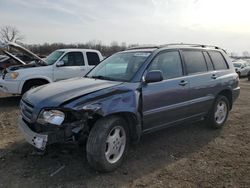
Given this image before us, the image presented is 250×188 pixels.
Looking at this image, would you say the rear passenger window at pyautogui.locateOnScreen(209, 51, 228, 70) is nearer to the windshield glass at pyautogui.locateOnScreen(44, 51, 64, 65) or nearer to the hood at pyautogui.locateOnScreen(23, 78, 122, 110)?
the hood at pyautogui.locateOnScreen(23, 78, 122, 110)

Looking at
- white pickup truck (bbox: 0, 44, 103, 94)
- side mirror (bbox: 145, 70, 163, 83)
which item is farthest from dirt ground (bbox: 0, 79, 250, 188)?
white pickup truck (bbox: 0, 44, 103, 94)

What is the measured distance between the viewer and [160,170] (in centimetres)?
436

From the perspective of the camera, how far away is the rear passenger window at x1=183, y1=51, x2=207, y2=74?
18.7 ft

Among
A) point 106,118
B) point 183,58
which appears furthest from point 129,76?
point 183,58

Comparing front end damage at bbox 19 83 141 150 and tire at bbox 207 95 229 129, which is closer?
front end damage at bbox 19 83 141 150

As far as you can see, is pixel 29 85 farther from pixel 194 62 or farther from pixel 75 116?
pixel 75 116

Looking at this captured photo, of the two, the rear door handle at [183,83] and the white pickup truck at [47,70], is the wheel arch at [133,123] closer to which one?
the rear door handle at [183,83]

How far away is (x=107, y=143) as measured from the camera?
4.16 meters

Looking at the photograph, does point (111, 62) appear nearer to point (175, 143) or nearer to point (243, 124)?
point (175, 143)

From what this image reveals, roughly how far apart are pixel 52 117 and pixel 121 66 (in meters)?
1.77

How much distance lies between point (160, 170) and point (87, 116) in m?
1.37

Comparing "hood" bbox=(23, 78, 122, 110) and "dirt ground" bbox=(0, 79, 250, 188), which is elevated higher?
"hood" bbox=(23, 78, 122, 110)

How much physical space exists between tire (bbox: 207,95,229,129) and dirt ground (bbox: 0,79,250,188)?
31 centimetres

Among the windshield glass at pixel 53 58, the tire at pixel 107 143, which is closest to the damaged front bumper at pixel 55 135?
the tire at pixel 107 143
